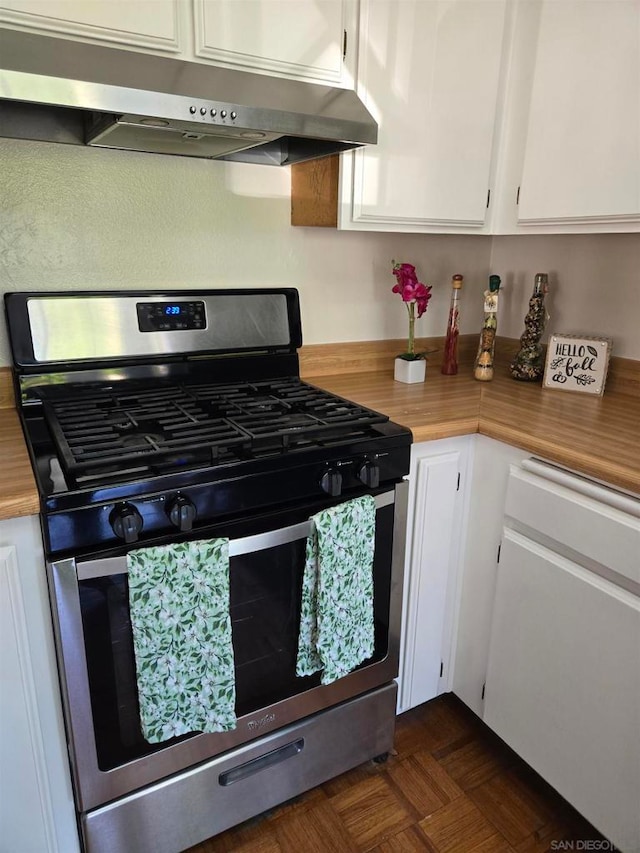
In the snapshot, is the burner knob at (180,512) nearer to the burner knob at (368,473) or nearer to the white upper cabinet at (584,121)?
the burner knob at (368,473)

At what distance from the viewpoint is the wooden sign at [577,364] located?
5.58 feet

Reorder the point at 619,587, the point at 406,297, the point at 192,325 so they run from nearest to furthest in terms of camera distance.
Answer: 1. the point at 619,587
2. the point at 192,325
3. the point at 406,297

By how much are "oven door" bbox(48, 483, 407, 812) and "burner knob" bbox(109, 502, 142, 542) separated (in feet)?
0.17

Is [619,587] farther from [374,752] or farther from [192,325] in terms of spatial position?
[192,325]

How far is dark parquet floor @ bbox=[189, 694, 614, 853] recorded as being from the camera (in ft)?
4.55

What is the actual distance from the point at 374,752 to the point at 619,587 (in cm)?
77

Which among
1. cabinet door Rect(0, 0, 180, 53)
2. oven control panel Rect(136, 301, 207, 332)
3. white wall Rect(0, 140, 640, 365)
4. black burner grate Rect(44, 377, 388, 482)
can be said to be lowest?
black burner grate Rect(44, 377, 388, 482)

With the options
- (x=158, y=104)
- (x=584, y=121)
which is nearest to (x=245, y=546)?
(x=158, y=104)

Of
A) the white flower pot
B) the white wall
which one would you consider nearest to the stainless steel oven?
the white wall

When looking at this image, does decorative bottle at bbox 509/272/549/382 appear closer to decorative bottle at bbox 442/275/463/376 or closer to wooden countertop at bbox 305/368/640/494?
wooden countertop at bbox 305/368/640/494

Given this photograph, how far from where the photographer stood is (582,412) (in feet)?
5.12

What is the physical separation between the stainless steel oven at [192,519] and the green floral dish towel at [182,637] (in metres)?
0.04

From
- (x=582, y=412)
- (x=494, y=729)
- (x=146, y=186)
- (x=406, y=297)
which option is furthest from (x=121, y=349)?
(x=494, y=729)

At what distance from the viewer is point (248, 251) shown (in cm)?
172
